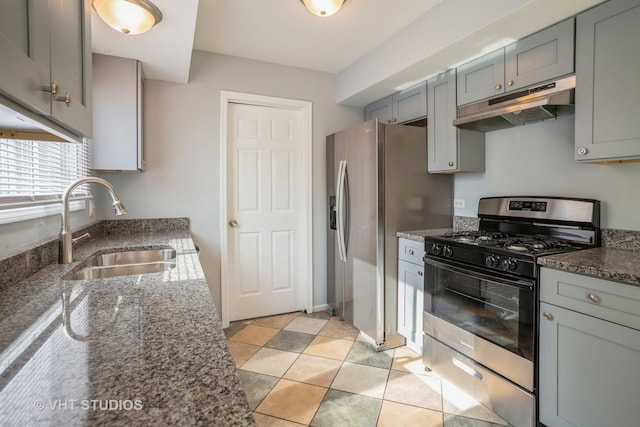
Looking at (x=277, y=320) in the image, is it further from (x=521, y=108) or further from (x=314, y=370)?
(x=521, y=108)

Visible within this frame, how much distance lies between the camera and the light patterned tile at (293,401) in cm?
180

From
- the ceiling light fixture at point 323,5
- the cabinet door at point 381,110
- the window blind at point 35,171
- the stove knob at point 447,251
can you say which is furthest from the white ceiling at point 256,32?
the stove knob at point 447,251

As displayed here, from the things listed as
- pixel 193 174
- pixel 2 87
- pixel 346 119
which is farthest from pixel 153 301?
pixel 346 119

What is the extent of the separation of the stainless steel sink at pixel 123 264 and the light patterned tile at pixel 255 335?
114 centimetres

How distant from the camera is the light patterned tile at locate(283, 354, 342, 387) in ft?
7.00

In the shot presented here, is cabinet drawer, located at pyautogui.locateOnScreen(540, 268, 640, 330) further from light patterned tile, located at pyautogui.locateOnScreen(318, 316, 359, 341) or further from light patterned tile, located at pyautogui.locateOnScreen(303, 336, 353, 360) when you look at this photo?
light patterned tile, located at pyautogui.locateOnScreen(318, 316, 359, 341)

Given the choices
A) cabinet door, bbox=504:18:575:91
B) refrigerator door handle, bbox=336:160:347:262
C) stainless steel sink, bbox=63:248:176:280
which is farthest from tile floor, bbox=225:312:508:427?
cabinet door, bbox=504:18:575:91

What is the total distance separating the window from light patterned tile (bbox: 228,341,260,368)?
152 cm

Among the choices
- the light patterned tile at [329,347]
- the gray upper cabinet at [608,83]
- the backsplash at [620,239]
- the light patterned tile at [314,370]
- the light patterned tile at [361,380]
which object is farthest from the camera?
the light patterned tile at [329,347]

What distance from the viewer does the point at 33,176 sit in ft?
5.17

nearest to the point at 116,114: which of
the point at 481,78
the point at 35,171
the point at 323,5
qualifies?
the point at 35,171

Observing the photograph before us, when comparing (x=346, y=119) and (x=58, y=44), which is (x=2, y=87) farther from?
(x=346, y=119)

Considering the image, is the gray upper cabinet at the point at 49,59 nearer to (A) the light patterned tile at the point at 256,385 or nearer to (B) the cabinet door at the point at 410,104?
(A) the light patterned tile at the point at 256,385

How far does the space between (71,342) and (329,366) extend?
191cm
